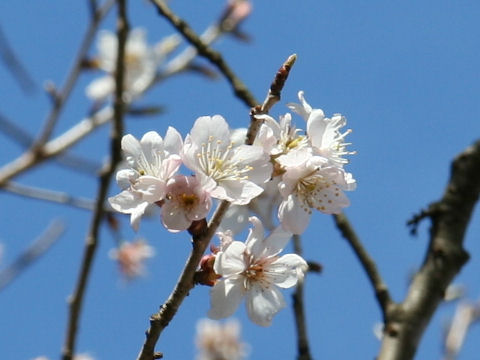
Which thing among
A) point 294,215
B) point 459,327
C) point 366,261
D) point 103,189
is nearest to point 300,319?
point 366,261

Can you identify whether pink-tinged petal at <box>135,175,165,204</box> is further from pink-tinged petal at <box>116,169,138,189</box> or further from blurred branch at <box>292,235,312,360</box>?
blurred branch at <box>292,235,312,360</box>

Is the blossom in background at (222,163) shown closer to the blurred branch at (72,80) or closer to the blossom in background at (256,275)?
the blossom in background at (256,275)

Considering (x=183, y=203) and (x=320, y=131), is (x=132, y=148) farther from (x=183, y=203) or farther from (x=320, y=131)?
(x=320, y=131)

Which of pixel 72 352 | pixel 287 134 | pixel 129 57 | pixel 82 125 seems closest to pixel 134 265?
pixel 82 125

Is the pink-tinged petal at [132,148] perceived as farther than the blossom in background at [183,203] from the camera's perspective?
Yes

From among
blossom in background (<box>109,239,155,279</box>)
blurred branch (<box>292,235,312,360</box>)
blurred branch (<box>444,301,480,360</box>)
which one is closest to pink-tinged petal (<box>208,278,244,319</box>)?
blurred branch (<box>292,235,312,360</box>)

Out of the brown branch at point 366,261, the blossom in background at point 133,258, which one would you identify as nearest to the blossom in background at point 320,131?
the brown branch at point 366,261

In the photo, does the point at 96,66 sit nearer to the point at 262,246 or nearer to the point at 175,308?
the point at 262,246
